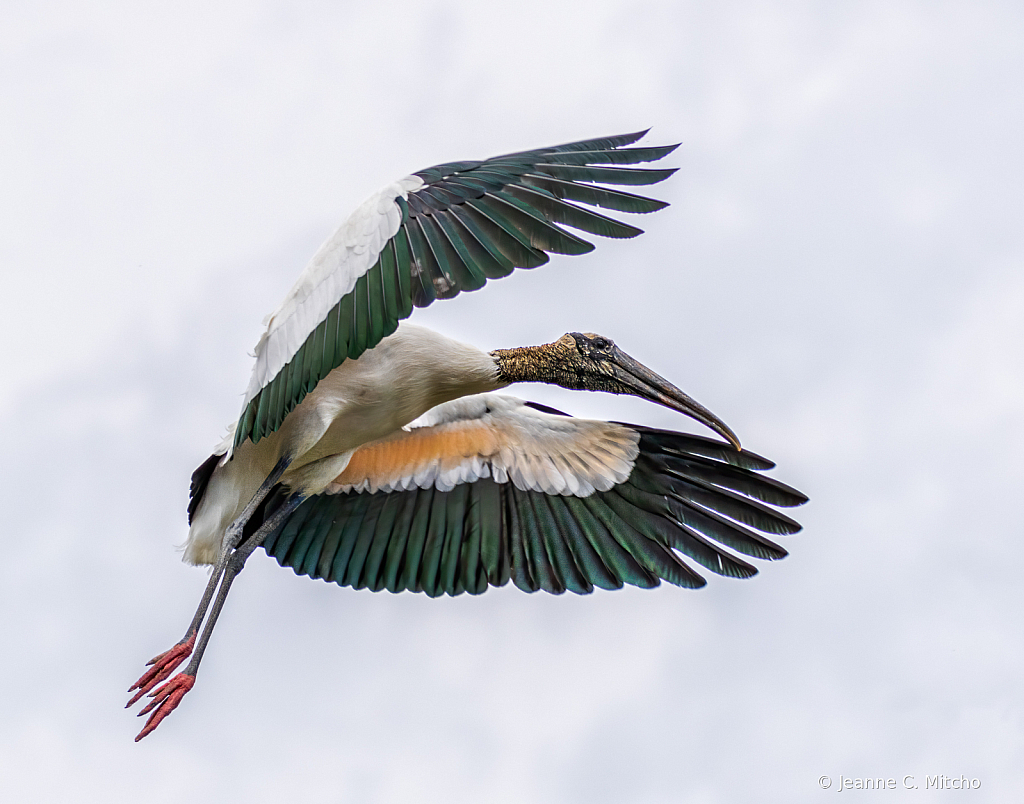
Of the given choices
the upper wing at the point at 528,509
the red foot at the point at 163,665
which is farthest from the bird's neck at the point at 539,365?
the red foot at the point at 163,665

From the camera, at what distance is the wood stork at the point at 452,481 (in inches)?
270

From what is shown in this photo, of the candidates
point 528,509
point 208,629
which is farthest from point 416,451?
point 208,629

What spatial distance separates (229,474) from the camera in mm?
7785

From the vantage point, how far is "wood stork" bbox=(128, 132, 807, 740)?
6867 millimetres

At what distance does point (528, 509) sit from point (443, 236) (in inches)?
→ 121

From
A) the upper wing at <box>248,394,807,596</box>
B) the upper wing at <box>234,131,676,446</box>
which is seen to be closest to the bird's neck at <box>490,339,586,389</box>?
the upper wing at <box>248,394,807,596</box>

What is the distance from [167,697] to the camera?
259 inches

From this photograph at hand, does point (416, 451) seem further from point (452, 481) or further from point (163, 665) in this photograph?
point (163, 665)

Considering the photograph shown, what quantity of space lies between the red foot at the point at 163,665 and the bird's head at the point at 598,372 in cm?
229

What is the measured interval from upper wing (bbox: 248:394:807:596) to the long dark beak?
20.3 inches

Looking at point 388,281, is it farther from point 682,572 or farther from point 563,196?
point 682,572

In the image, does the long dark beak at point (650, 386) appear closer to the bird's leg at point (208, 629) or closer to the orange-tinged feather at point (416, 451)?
the orange-tinged feather at point (416, 451)

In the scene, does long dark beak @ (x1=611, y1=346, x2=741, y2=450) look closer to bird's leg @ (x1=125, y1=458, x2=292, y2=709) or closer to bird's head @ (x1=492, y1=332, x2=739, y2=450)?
bird's head @ (x1=492, y1=332, x2=739, y2=450)

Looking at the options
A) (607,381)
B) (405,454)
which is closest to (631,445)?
(607,381)
